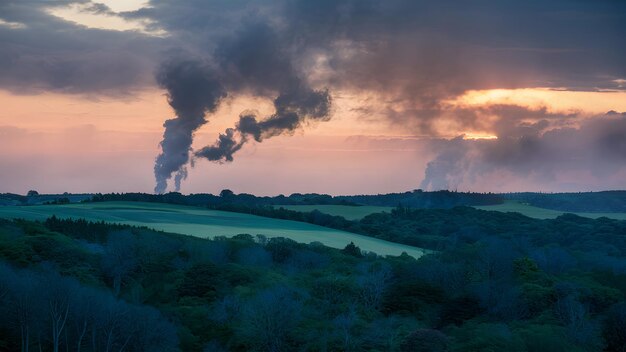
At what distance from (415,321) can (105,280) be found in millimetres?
39610

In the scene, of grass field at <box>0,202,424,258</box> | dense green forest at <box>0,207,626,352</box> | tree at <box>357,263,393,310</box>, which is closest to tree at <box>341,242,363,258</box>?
dense green forest at <box>0,207,626,352</box>

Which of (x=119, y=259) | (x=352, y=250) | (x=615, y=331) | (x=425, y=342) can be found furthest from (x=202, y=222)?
(x=425, y=342)

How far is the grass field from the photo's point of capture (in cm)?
15975

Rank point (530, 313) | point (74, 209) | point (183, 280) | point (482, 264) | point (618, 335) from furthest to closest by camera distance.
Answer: point (74, 209) → point (482, 264) → point (183, 280) → point (530, 313) → point (618, 335)

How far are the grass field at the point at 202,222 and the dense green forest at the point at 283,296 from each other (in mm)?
9766

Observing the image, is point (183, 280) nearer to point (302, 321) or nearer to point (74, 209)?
point (302, 321)

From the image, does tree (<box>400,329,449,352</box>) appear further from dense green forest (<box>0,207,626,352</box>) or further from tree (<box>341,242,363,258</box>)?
tree (<box>341,242,363,258</box>)

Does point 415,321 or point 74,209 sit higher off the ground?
point 74,209

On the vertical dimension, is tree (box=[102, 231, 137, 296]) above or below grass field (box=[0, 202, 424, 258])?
below

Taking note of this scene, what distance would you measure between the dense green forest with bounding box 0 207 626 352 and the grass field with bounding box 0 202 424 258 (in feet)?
32.0

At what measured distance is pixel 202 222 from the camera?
17775cm

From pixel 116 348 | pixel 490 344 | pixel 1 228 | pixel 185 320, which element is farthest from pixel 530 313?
pixel 1 228

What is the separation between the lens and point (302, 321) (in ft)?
266

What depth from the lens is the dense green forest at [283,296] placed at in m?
74.9
